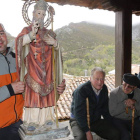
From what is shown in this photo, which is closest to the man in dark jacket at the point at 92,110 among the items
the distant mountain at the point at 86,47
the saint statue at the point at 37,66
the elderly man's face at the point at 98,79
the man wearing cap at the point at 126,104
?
the elderly man's face at the point at 98,79

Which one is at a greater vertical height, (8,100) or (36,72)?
(36,72)

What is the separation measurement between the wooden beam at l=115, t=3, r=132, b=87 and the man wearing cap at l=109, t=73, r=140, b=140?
65 centimetres

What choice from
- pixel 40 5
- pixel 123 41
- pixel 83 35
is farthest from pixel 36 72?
pixel 83 35

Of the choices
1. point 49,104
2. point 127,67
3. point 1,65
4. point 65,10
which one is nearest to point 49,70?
point 49,104

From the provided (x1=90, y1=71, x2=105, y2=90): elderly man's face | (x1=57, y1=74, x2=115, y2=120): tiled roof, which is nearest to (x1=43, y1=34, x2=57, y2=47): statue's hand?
(x1=90, y1=71, x2=105, y2=90): elderly man's face

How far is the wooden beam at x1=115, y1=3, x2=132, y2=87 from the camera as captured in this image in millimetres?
3566

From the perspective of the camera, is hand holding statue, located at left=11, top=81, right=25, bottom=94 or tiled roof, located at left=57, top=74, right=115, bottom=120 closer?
hand holding statue, located at left=11, top=81, right=25, bottom=94

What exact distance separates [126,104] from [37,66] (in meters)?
1.72

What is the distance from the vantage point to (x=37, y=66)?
2.15 metres

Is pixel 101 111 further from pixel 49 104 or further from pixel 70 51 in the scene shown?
pixel 70 51

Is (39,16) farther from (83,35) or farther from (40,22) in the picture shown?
(83,35)

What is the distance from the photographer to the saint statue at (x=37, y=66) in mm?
2092

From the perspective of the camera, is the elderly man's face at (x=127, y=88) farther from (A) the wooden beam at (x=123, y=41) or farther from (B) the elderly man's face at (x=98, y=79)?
(A) the wooden beam at (x=123, y=41)

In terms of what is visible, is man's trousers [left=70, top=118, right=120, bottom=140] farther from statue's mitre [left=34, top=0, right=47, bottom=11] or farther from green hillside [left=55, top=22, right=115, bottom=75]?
green hillside [left=55, top=22, right=115, bottom=75]
